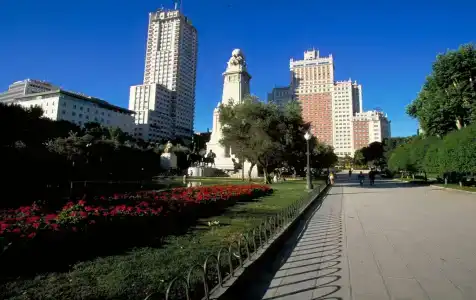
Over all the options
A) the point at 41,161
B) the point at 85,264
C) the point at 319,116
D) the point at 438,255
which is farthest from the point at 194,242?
the point at 319,116

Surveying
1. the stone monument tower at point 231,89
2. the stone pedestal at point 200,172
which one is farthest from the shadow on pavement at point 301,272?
the stone monument tower at point 231,89

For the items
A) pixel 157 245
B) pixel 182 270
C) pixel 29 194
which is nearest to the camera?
pixel 182 270

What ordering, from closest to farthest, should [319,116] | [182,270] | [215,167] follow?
[182,270]
[215,167]
[319,116]

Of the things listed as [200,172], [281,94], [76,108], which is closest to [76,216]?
[200,172]

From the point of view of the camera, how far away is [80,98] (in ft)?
316

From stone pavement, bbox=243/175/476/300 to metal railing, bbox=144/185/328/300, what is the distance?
454 millimetres

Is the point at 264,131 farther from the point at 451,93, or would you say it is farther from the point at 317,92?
the point at 317,92

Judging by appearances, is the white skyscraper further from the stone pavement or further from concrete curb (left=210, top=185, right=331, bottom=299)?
concrete curb (left=210, top=185, right=331, bottom=299)

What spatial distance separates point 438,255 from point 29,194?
51.8 feet

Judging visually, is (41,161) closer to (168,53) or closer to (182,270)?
(182,270)

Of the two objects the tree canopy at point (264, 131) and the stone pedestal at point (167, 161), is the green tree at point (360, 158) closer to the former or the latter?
the stone pedestal at point (167, 161)

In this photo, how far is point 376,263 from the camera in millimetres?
5566

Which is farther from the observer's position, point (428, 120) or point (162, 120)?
point (162, 120)

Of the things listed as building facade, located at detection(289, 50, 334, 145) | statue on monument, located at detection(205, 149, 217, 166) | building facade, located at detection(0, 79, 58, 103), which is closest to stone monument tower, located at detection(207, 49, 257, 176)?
statue on monument, located at detection(205, 149, 217, 166)
